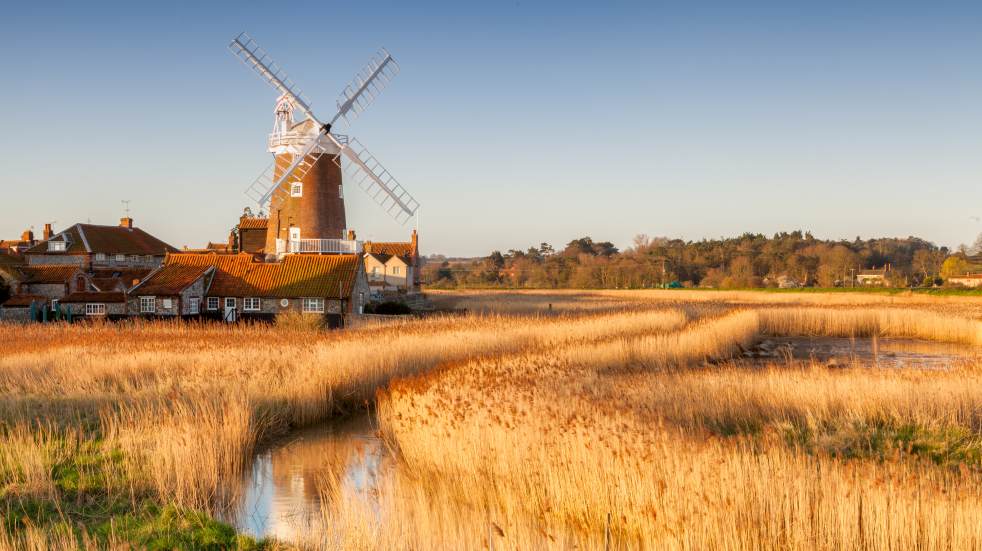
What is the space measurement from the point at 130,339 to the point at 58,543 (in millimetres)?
14407

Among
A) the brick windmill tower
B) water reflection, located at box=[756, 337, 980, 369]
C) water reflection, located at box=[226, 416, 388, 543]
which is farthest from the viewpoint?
the brick windmill tower

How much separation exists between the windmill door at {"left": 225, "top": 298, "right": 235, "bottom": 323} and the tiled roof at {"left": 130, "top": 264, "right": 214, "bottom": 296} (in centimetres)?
154

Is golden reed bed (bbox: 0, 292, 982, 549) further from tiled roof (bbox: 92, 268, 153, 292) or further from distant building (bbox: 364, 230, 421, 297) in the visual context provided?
distant building (bbox: 364, 230, 421, 297)

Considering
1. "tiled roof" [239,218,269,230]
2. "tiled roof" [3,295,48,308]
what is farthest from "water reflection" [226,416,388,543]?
"tiled roof" [239,218,269,230]

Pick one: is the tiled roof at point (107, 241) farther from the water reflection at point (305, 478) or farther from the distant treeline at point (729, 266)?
the distant treeline at point (729, 266)

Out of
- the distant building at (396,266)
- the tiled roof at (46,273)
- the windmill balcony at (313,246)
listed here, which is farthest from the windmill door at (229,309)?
the distant building at (396,266)

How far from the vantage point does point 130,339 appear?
1898cm

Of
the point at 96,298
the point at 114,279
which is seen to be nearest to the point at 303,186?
the point at 96,298

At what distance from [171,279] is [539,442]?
87.8 feet

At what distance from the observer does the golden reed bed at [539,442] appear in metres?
5.99

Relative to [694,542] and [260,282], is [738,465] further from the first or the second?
[260,282]

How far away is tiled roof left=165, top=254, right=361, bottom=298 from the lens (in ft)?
99.5

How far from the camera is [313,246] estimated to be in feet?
109

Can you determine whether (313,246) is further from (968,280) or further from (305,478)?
(968,280)
